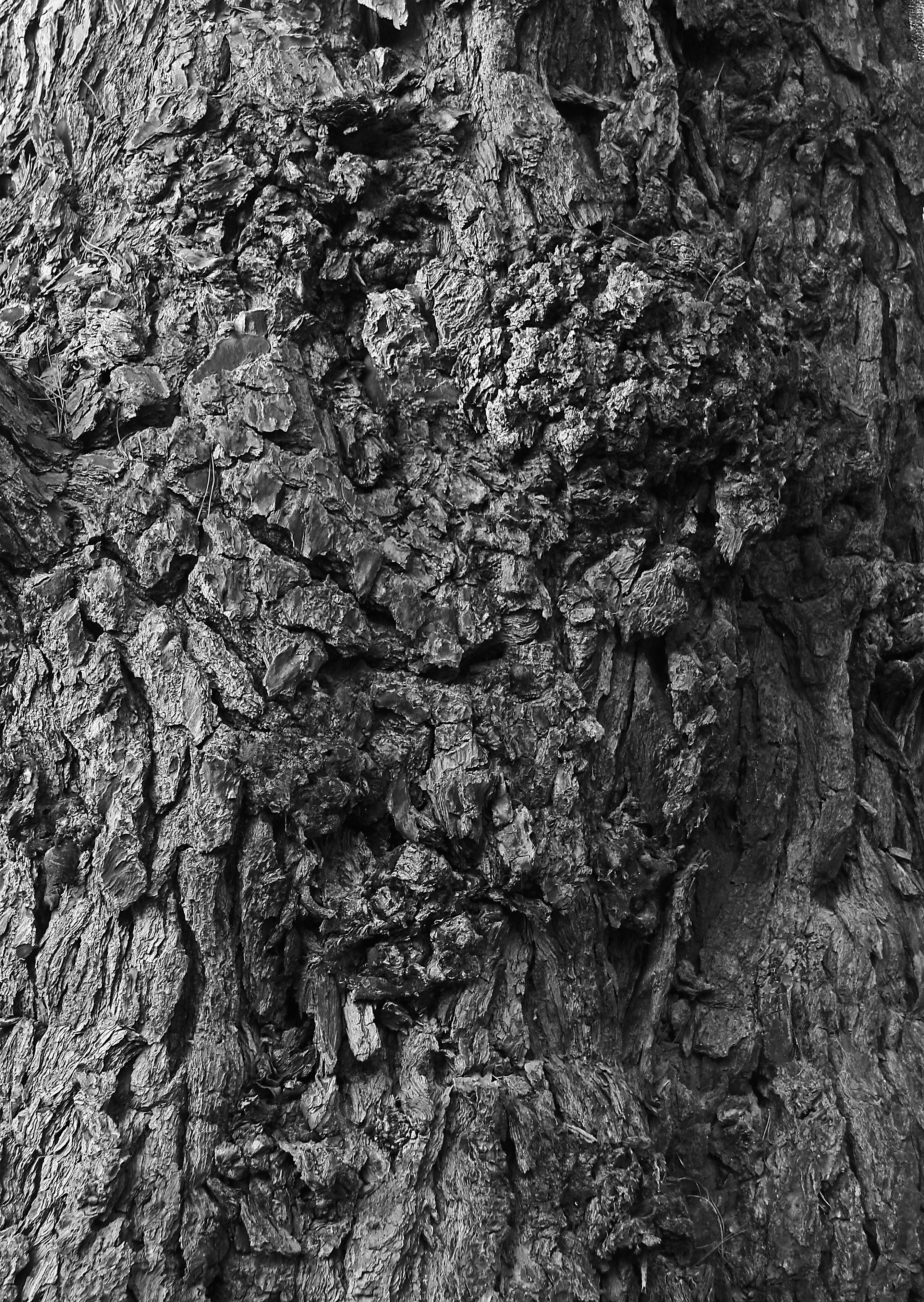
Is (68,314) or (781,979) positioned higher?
(68,314)

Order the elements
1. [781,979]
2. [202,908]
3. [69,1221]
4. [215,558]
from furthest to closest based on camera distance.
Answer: [781,979]
[215,558]
[202,908]
[69,1221]

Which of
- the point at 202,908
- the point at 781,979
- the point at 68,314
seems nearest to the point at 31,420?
the point at 68,314

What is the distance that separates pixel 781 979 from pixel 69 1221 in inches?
64.7

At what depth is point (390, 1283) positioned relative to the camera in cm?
188

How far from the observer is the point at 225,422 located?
2.23 meters

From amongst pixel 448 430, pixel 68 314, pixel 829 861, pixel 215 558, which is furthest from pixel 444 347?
pixel 829 861

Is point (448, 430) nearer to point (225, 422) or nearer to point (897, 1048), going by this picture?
point (225, 422)

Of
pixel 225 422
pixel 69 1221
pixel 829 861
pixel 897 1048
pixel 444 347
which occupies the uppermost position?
pixel 444 347

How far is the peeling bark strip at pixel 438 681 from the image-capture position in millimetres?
1966

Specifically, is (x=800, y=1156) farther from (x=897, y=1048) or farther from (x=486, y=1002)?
(x=486, y=1002)

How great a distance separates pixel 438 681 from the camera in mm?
2250

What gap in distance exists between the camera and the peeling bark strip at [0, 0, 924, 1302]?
1966 millimetres

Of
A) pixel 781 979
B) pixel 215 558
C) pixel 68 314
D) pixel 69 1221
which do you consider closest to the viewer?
pixel 69 1221

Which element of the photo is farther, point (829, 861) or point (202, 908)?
point (829, 861)
